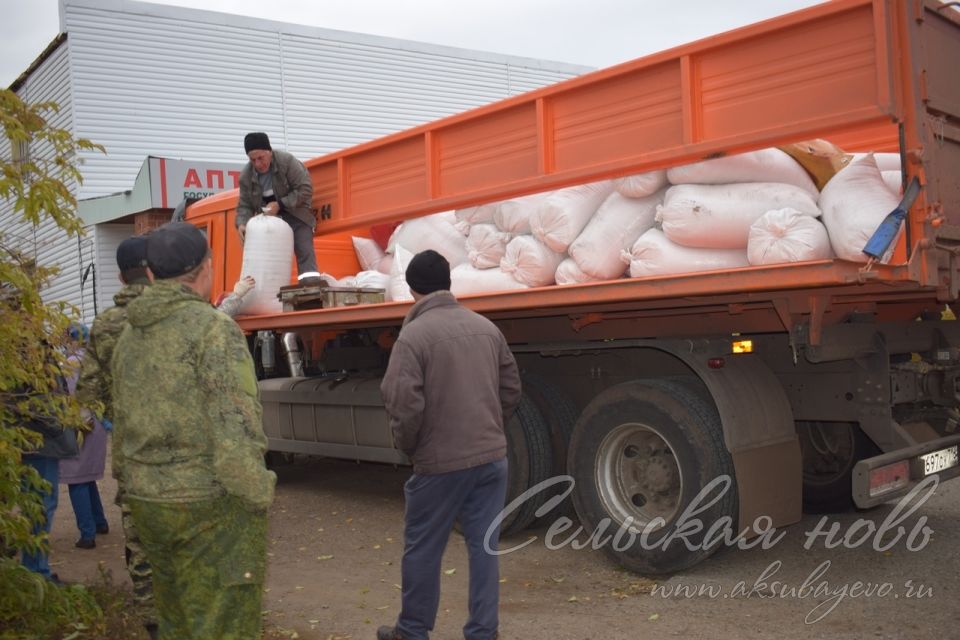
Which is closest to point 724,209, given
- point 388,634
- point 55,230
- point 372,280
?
point 388,634

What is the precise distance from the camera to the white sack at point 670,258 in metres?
4.61

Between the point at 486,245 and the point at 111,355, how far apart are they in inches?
100.0

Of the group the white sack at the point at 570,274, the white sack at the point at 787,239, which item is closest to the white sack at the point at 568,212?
the white sack at the point at 570,274

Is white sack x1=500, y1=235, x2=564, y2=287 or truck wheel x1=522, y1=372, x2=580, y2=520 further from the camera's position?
truck wheel x1=522, y1=372, x2=580, y2=520

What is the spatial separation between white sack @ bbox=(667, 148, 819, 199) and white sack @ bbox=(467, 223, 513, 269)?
54.0 inches

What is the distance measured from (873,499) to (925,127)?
1.83 m

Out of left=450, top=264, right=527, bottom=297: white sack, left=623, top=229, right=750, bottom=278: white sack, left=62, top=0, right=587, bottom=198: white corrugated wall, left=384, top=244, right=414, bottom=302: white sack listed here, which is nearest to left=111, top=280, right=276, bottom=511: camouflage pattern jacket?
left=623, top=229, right=750, bottom=278: white sack

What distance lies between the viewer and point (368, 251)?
7.61m

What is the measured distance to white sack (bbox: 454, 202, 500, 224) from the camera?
590 cm

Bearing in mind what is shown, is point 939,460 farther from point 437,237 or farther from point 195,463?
point 195,463

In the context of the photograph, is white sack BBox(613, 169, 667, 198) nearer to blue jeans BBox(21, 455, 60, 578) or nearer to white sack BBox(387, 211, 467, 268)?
white sack BBox(387, 211, 467, 268)

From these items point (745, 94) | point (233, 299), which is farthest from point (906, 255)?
point (233, 299)

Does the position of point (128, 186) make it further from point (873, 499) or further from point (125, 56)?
point (873, 499)

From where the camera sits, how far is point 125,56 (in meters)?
18.2
